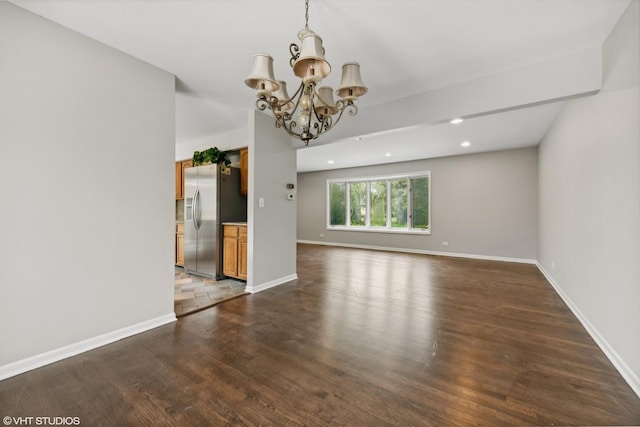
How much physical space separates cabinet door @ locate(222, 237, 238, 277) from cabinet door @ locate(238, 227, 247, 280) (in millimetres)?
72

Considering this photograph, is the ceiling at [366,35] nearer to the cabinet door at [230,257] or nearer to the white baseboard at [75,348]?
the cabinet door at [230,257]

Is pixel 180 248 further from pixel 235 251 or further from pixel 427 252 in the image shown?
pixel 427 252

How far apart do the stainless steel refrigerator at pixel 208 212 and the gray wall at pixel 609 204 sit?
4.46 m

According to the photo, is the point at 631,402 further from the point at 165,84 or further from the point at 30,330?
the point at 165,84

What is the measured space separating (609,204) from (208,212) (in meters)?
4.70

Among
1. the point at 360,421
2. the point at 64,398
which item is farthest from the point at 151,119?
the point at 360,421

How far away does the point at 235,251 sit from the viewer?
13.9 ft

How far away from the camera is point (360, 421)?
1.48m

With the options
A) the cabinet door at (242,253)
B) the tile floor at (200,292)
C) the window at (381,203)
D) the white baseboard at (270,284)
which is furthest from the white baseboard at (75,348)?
the window at (381,203)

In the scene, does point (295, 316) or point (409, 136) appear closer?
point (295, 316)

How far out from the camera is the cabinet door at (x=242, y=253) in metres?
4.13

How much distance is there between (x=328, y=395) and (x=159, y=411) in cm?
97

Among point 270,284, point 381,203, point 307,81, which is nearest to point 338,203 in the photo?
point 381,203

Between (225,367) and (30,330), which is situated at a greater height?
(30,330)
